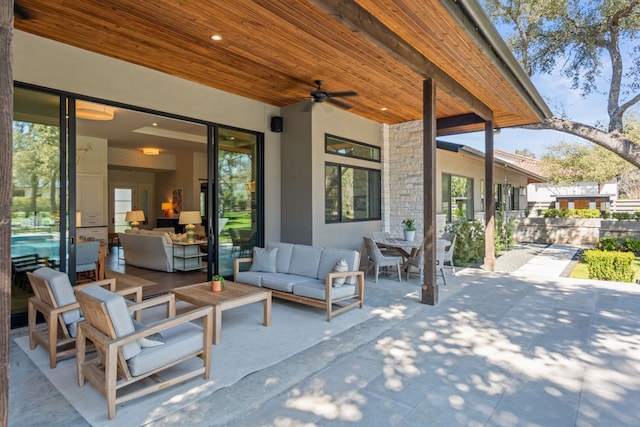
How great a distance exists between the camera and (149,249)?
25.4 ft

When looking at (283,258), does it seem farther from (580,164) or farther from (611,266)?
(580,164)

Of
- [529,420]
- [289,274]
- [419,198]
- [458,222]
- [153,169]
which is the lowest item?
[529,420]

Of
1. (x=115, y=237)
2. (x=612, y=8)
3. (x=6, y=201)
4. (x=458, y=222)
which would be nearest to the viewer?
(x=6, y=201)

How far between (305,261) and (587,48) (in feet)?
29.9

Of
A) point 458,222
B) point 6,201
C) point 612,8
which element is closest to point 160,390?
point 6,201

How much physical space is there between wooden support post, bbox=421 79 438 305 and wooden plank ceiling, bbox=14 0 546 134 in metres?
0.41

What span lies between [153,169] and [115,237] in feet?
8.70

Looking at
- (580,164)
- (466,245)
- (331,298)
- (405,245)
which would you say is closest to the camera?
(331,298)

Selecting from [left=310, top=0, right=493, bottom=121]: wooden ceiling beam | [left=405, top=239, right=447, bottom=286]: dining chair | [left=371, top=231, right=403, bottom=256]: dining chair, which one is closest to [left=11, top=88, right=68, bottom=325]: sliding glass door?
[left=310, top=0, right=493, bottom=121]: wooden ceiling beam

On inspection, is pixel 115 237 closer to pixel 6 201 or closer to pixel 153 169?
pixel 153 169

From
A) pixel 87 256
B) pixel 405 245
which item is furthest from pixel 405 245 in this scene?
pixel 87 256

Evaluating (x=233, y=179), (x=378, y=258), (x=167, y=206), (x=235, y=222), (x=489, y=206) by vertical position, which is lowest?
(x=378, y=258)

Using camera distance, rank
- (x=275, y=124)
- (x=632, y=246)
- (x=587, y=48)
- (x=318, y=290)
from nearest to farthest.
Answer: (x=318, y=290)
(x=275, y=124)
(x=587, y=48)
(x=632, y=246)

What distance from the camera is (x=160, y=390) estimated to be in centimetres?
278
